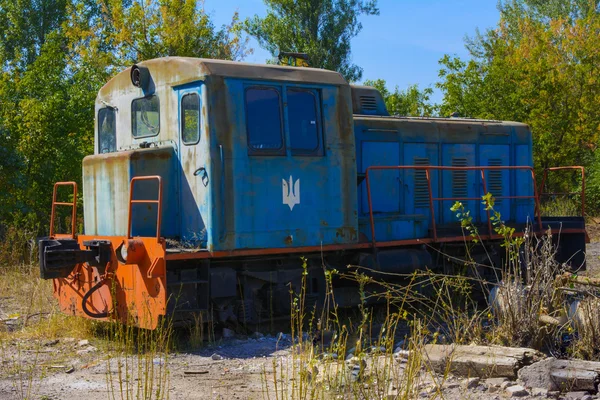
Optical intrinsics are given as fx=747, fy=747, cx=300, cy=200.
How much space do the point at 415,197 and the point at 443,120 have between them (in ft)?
4.67

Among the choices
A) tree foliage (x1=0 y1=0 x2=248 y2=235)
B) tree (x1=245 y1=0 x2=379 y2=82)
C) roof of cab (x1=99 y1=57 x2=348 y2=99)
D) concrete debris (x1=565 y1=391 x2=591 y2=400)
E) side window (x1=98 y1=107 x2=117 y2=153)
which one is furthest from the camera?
tree (x1=245 y1=0 x2=379 y2=82)

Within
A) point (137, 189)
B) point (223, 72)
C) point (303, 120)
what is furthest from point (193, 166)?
point (303, 120)

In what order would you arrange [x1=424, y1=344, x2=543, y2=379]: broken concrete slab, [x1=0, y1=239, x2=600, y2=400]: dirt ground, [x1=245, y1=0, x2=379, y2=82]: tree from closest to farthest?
[x1=0, y1=239, x2=600, y2=400]: dirt ground < [x1=424, y1=344, x2=543, y2=379]: broken concrete slab < [x1=245, y1=0, x2=379, y2=82]: tree

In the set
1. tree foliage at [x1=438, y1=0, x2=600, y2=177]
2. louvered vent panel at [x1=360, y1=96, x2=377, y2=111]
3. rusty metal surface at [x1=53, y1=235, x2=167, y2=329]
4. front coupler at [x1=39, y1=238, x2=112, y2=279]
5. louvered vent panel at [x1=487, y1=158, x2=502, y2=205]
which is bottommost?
rusty metal surface at [x1=53, y1=235, x2=167, y2=329]

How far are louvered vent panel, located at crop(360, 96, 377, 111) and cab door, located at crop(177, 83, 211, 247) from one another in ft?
9.93

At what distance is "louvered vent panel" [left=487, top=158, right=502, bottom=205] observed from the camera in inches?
449

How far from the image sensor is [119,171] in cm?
857

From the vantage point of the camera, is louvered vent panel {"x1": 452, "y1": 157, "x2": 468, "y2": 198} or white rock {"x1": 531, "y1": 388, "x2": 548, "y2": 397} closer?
white rock {"x1": 531, "y1": 388, "x2": 548, "y2": 397}

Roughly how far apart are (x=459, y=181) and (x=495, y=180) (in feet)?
2.60

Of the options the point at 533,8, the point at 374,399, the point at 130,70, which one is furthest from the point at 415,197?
the point at 533,8

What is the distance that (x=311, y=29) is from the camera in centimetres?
3316

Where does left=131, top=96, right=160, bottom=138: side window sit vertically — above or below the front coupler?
above

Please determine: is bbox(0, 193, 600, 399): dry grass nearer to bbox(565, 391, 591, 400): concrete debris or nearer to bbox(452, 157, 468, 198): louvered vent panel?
bbox(565, 391, 591, 400): concrete debris

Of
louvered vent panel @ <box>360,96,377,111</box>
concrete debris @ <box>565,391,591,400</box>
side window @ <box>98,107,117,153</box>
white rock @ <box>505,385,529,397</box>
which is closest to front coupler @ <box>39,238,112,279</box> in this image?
side window @ <box>98,107,117,153</box>
